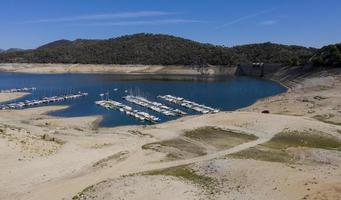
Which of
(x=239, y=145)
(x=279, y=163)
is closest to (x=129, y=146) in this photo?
(x=239, y=145)

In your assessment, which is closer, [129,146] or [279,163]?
[279,163]

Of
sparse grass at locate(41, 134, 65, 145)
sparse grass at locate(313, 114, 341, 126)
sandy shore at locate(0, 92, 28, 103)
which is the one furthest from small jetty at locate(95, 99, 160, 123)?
sparse grass at locate(41, 134, 65, 145)

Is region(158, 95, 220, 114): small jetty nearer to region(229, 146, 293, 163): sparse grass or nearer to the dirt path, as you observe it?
region(229, 146, 293, 163): sparse grass

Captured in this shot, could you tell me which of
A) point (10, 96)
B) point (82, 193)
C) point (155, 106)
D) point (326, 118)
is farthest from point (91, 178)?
point (10, 96)

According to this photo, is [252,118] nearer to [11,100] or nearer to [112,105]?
[112,105]

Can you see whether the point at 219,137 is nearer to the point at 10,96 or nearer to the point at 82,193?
the point at 82,193
